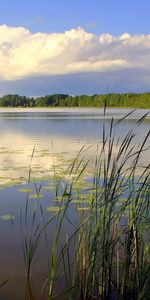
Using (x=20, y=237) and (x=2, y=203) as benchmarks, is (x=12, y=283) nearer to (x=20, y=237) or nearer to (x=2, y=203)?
(x=20, y=237)

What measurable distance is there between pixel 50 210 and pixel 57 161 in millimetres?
4737

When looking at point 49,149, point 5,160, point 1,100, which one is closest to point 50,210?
point 5,160

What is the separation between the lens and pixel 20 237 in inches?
182

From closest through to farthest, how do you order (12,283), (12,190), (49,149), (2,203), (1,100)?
(12,283)
(2,203)
(12,190)
(49,149)
(1,100)

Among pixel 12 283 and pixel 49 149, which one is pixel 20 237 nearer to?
pixel 12 283

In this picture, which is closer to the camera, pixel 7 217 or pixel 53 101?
pixel 7 217

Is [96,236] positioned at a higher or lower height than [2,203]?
higher

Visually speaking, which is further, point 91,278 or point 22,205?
point 22,205

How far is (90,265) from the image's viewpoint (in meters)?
2.80

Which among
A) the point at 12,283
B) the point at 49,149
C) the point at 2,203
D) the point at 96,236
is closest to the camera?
the point at 96,236

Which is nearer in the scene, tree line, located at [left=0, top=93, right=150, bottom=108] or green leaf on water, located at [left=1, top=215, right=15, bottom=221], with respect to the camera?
green leaf on water, located at [left=1, top=215, right=15, bottom=221]

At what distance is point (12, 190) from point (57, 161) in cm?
340

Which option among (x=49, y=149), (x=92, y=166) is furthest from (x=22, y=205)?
(x=49, y=149)

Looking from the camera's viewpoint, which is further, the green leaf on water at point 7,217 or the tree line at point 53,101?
the tree line at point 53,101
